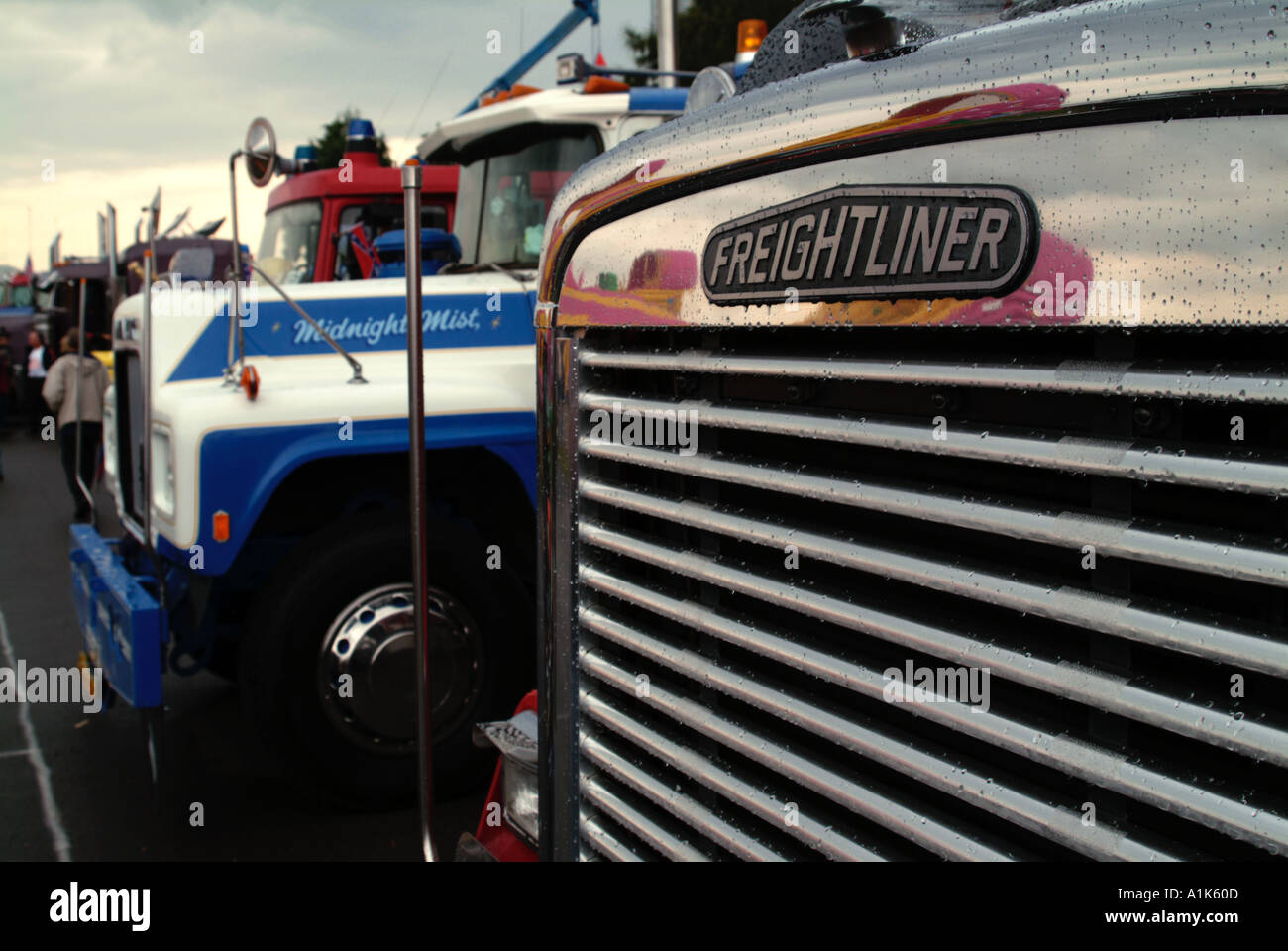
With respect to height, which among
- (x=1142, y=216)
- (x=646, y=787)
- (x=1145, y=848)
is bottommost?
(x=646, y=787)

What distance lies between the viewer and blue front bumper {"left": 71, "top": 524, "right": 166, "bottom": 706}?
12.6 feet

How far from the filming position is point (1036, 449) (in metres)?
1.14

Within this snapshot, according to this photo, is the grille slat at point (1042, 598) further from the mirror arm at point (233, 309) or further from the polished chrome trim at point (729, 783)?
the mirror arm at point (233, 309)

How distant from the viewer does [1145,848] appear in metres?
1.09

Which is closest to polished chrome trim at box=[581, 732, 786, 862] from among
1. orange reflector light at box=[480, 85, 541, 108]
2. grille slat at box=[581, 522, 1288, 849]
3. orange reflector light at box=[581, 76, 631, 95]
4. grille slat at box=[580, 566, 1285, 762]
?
grille slat at box=[580, 566, 1285, 762]

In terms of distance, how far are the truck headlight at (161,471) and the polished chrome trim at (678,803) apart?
2.73 m

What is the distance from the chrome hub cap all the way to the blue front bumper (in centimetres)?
56

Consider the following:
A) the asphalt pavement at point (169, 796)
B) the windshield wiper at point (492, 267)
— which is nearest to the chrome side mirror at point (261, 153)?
the windshield wiper at point (492, 267)

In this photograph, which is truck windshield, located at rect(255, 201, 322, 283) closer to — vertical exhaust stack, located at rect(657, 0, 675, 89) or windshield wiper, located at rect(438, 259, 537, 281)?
windshield wiper, located at rect(438, 259, 537, 281)

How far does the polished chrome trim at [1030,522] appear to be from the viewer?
0.99 metres

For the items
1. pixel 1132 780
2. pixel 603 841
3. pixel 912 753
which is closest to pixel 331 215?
pixel 603 841

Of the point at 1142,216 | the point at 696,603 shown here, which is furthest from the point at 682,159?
the point at 1142,216
